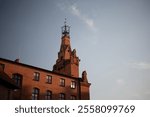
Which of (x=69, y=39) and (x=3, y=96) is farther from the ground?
(x=69, y=39)

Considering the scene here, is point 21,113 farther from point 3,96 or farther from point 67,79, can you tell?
point 67,79

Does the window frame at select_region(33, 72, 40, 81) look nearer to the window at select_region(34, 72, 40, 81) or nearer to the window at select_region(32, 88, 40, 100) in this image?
the window at select_region(34, 72, 40, 81)

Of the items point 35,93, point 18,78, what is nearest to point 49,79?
point 35,93

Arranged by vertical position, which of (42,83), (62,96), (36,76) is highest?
(36,76)

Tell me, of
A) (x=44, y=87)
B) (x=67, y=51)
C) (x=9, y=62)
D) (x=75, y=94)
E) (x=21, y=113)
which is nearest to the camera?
(x=21, y=113)

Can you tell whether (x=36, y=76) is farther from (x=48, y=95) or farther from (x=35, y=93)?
(x=48, y=95)

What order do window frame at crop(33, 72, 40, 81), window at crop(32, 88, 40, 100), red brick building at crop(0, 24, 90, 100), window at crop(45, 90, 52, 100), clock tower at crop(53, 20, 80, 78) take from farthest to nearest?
1. clock tower at crop(53, 20, 80, 78)
2. window at crop(45, 90, 52, 100)
3. window frame at crop(33, 72, 40, 81)
4. window at crop(32, 88, 40, 100)
5. red brick building at crop(0, 24, 90, 100)

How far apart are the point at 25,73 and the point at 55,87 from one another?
6.32 metres

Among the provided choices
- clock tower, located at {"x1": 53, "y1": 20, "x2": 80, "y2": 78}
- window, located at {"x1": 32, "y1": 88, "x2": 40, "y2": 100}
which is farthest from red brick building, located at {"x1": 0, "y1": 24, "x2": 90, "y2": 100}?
clock tower, located at {"x1": 53, "y1": 20, "x2": 80, "y2": 78}

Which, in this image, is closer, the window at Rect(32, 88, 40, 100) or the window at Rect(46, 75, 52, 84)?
the window at Rect(32, 88, 40, 100)

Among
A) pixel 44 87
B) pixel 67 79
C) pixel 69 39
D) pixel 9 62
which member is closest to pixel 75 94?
pixel 67 79

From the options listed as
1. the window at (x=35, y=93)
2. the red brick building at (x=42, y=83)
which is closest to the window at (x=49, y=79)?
the red brick building at (x=42, y=83)

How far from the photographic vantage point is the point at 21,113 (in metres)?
10.6

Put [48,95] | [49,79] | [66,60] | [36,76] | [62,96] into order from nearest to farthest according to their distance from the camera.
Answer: [36,76]
[48,95]
[49,79]
[62,96]
[66,60]
